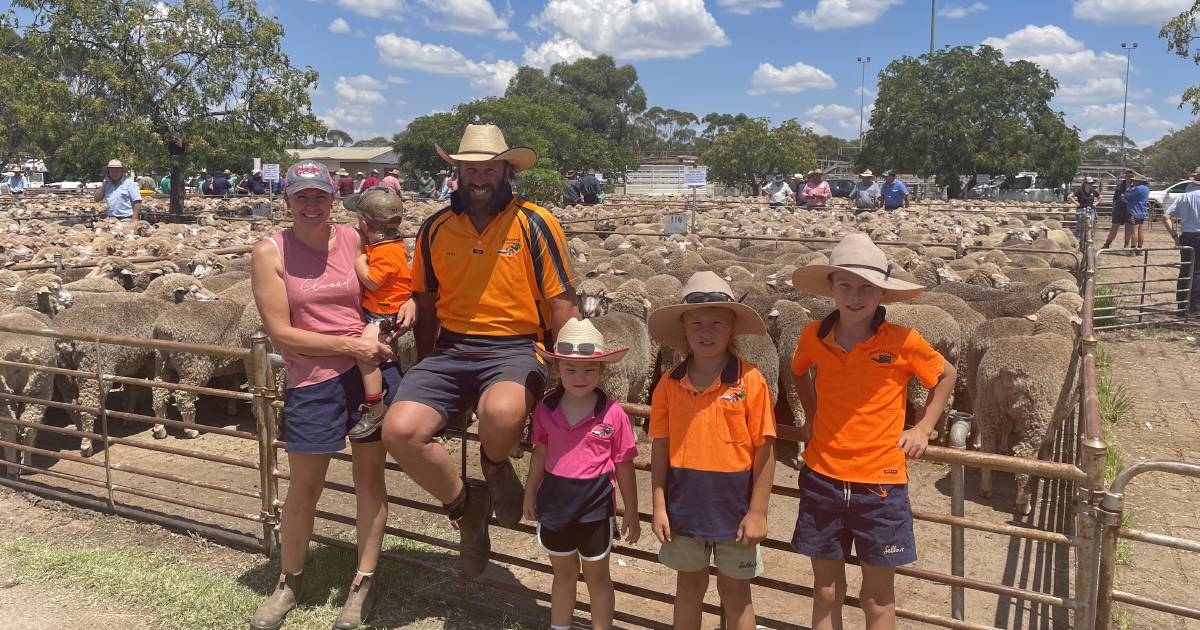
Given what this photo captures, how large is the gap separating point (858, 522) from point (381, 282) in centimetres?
220

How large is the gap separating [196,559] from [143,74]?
921 inches

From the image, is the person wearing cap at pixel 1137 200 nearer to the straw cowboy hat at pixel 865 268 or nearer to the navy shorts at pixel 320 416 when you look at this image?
the straw cowboy hat at pixel 865 268

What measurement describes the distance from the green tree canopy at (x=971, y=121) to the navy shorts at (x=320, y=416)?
158ft

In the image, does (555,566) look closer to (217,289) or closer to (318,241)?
(318,241)

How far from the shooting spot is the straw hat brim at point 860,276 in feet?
9.68

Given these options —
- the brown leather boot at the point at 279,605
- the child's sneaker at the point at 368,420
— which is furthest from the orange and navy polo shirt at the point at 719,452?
the brown leather boot at the point at 279,605

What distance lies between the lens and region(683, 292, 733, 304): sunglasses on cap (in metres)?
3.09

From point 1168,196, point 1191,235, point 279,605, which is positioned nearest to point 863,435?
point 279,605

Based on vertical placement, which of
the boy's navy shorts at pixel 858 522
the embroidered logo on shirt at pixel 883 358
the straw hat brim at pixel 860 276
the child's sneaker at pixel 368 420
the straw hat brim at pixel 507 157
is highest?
the straw hat brim at pixel 507 157

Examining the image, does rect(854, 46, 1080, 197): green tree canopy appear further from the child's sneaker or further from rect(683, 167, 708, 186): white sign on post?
the child's sneaker

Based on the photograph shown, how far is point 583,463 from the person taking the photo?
3240 mm

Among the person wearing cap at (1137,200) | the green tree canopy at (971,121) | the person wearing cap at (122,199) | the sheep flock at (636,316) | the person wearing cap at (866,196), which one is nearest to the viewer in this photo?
the sheep flock at (636,316)

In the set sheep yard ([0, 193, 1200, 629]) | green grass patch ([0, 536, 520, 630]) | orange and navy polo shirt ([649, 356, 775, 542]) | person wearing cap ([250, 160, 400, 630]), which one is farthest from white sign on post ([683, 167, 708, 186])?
orange and navy polo shirt ([649, 356, 775, 542])

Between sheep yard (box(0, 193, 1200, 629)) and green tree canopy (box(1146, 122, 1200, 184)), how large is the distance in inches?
2520
